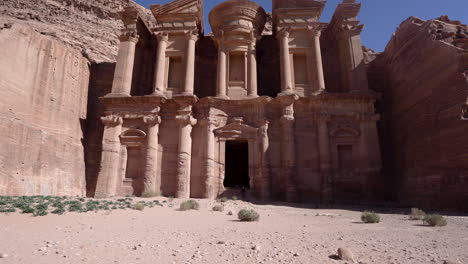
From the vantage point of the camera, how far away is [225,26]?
18250 mm

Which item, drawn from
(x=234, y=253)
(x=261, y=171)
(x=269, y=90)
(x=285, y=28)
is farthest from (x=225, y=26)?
(x=234, y=253)

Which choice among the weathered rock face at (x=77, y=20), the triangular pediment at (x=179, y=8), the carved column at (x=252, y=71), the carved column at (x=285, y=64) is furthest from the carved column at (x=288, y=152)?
the weathered rock face at (x=77, y=20)

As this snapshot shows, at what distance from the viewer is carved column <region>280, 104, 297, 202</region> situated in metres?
14.6

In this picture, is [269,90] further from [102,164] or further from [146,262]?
[146,262]

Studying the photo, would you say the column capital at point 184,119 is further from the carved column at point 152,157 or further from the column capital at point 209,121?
the carved column at point 152,157

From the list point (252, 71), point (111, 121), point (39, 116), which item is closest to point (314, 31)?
point (252, 71)

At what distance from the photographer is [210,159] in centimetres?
1534

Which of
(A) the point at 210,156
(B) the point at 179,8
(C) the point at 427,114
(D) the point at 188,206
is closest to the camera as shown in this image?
(D) the point at 188,206

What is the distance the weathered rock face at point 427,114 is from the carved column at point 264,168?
771cm

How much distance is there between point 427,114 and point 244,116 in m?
9.74

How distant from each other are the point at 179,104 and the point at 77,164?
783 cm

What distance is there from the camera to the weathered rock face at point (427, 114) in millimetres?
11562

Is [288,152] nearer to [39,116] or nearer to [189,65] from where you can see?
[189,65]

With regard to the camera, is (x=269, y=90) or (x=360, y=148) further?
(x=269, y=90)
